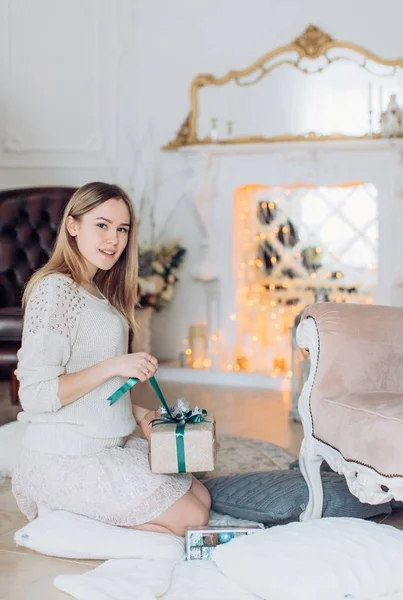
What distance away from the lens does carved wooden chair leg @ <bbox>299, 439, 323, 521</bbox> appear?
8.07 ft

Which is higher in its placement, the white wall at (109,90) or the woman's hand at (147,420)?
the white wall at (109,90)

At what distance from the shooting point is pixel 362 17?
4914 mm

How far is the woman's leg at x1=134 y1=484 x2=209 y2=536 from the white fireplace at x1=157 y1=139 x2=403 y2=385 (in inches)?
105

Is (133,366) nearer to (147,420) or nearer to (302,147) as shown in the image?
(147,420)

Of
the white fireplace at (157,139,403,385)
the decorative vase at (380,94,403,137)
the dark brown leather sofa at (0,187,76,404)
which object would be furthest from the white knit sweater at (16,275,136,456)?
the decorative vase at (380,94,403,137)

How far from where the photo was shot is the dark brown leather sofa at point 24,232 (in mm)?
4434

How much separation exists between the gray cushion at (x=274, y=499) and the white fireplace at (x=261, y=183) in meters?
2.36

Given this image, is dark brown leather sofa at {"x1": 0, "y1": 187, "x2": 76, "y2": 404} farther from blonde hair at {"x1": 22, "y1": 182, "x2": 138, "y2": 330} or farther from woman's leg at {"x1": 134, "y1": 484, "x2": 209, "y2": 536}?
woman's leg at {"x1": 134, "y1": 484, "x2": 209, "y2": 536}

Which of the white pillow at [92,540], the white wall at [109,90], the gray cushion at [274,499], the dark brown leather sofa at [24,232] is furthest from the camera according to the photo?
Answer: the white wall at [109,90]

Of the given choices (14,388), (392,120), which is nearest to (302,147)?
(392,120)

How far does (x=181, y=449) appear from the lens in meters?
2.23

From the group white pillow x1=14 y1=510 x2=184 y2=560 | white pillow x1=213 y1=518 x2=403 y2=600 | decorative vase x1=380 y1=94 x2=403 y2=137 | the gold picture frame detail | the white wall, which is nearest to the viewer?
white pillow x1=213 y1=518 x2=403 y2=600

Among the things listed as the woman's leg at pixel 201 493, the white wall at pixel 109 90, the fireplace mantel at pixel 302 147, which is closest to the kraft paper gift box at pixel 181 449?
the woman's leg at pixel 201 493

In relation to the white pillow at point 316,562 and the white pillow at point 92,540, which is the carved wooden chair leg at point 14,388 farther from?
the white pillow at point 316,562
